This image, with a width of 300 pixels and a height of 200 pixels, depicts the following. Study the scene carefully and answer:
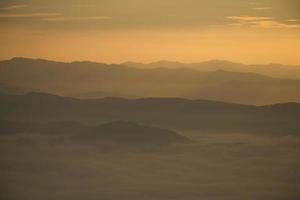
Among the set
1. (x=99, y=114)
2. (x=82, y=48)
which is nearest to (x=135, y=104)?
(x=99, y=114)

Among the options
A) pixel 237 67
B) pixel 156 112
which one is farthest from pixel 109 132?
pixel 237 67

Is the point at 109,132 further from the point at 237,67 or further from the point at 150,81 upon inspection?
the point at 237,67

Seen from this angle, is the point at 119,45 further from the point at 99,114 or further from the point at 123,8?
the point at 99,114

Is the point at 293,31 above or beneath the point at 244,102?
above

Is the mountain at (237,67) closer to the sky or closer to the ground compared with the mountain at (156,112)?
closer to the sky

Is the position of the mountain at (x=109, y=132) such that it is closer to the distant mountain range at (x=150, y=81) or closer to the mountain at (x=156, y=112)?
the mountain at (x=156, y=112)

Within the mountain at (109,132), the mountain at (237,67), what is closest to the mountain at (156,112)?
the mountain at (109,132)
